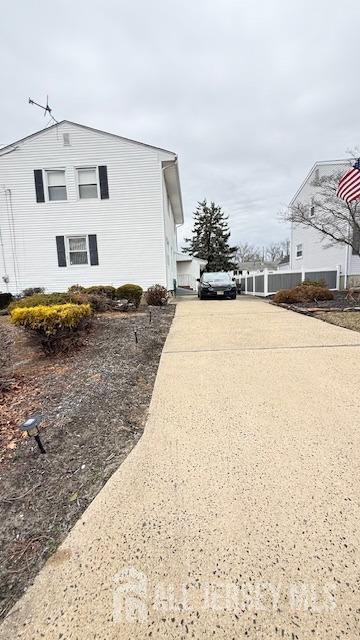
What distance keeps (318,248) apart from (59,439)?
19217mm

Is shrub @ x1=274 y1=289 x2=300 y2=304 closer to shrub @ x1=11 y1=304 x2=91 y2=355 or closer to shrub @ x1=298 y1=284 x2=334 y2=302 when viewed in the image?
shrub @ x1=298 y1=284 x2=334 y2=302

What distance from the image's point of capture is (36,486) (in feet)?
7.09

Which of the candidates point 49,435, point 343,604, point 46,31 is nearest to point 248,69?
point 46,31

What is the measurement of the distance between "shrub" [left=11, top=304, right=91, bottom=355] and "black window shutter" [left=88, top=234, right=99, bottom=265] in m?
8.37

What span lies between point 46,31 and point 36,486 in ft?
35.5

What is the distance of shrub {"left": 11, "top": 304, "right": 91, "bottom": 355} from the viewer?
4.58m

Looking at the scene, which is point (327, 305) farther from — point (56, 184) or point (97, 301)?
point (56, 184)

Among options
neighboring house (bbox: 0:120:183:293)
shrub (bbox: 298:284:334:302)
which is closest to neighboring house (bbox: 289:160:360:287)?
shrub (bbox: 298:284:334:302)

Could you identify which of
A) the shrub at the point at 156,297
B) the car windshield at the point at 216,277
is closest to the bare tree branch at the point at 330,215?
the car windshield at the point at 216,277

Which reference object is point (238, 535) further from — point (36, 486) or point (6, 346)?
point (6, 346)

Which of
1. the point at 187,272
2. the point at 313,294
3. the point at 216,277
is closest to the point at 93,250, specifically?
the point at 216,277

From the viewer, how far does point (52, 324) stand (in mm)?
4652

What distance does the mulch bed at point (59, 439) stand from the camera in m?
1.73

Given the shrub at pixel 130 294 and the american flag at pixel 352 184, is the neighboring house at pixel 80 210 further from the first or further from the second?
the american flag at pixel 352 184
